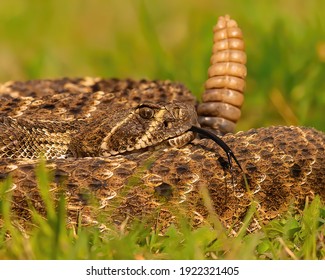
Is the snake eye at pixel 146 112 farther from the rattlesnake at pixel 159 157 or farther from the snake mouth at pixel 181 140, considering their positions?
the snake mouth at pixel 181 140

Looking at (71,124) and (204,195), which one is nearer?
(204,195)

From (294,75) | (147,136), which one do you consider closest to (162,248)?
(147,136)

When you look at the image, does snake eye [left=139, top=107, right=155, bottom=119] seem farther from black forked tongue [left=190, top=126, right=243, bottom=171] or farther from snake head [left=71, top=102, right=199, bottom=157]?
black forked tongue [left=190, top=126, right=243, bottom=171]

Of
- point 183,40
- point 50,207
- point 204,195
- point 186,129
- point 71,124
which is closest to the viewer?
point 50,207

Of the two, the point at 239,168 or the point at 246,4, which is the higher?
the point at 246,4

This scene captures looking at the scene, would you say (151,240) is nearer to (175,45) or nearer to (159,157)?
(159,157)

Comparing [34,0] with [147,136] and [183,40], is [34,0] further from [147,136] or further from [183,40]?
[147,136]

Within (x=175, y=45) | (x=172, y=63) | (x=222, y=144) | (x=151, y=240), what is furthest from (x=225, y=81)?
(x=175, y=45)

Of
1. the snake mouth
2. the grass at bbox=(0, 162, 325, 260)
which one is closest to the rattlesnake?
the snake mouth
